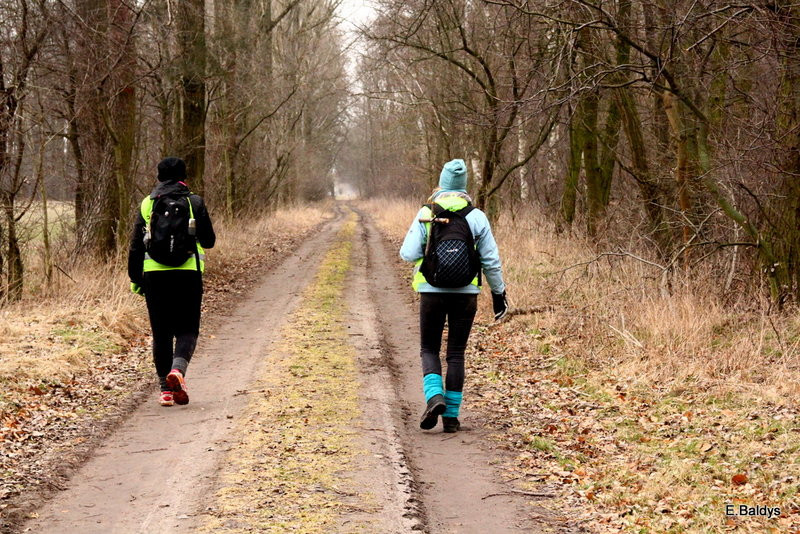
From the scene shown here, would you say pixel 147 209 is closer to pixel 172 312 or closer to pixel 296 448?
pixel 172 312

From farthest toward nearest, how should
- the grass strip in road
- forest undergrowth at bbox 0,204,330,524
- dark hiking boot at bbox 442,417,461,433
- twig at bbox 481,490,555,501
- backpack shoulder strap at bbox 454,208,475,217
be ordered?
dark hiking boot at bbox 442,417,461,433 < backpack shoulder strap at bbox 454,208,475,217 < forest undergrowth at bbox 0,204,330,524 < twig at bbox 481,490,555,501 < the grass strip in road

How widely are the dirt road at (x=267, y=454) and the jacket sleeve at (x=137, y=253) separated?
1195mm

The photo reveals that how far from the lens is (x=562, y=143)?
2294 cm

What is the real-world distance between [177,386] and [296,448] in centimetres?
187

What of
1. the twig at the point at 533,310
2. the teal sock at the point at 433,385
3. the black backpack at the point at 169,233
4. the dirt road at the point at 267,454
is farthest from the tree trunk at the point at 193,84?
the teal sock at the point at 433,385

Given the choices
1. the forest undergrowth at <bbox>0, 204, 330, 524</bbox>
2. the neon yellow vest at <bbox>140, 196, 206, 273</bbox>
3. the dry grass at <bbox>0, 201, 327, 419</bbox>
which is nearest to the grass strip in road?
the forest undergrowth at <bbox>0, 204, 330, 524</bbox>

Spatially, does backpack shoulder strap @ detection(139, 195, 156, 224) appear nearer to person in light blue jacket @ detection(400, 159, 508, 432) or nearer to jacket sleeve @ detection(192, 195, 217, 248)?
jacket sleeve @ detection(192, 195, 217, 248)

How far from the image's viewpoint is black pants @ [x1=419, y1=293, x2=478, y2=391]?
23.1ft

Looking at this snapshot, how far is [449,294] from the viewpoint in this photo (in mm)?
7020

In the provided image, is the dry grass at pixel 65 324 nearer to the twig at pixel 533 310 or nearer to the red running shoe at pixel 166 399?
the red running shoe at pixel 166 399

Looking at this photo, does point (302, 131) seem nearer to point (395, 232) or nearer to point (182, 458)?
point (395, 232)

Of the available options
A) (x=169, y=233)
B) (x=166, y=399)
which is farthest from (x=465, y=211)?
(x=166, y=399)

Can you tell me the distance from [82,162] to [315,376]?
336 inches

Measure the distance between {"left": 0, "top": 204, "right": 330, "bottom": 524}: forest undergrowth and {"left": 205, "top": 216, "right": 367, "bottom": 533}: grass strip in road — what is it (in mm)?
1249
